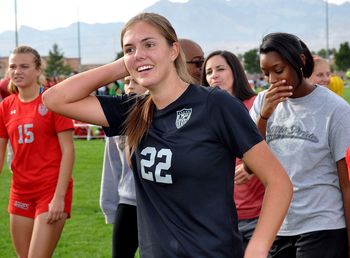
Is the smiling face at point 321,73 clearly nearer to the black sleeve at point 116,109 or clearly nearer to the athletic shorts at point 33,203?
the athletic shorts at point 33,203

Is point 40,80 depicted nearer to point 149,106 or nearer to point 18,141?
point 18,141

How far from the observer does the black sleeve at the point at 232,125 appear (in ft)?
8.63

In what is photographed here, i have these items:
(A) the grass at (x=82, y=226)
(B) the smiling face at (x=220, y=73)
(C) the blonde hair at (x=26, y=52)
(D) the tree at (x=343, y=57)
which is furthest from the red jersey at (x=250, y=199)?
(D) the tree at (x=343, y=57)

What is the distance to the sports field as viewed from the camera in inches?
299

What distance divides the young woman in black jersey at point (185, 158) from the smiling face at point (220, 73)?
1862 mm

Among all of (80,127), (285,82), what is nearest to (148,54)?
(285,82)

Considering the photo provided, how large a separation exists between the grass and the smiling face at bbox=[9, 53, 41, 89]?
2734 millimetres

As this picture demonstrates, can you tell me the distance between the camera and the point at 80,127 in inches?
932

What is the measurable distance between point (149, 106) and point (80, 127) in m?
21.0

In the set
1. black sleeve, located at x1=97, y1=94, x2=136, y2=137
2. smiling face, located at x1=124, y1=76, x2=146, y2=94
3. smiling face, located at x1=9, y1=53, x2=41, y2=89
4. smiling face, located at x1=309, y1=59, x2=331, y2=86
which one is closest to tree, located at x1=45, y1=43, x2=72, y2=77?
smiling face, located at x1=309, y1=59, x2=331, y2=86

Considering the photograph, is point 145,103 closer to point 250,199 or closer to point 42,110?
point 250,199

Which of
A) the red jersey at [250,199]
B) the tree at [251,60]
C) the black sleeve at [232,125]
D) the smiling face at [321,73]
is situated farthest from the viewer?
the tree at [251,60]

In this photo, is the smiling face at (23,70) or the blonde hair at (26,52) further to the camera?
the blonde hair at (26,52)

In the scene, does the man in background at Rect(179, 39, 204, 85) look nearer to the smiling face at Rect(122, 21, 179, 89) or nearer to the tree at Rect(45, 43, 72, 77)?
the smiling face at Rect(122, 21, 179, 89)
